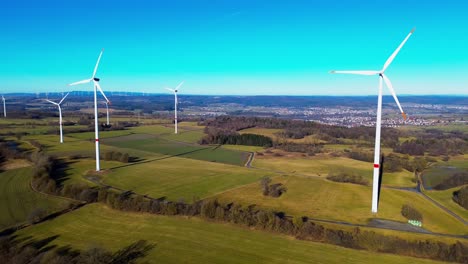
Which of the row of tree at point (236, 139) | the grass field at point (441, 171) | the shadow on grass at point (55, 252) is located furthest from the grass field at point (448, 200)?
the row of tree at point (236, 139)

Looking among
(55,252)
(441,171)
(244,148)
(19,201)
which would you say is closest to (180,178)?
(19,201)

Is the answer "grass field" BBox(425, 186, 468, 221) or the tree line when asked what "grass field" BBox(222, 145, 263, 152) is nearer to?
"grass field" BBox(425, 186, 468, 221)

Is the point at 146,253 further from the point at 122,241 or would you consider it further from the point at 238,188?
the point at 238,188

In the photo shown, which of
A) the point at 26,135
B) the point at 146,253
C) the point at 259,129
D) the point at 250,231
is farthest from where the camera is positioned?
the point at 259,129

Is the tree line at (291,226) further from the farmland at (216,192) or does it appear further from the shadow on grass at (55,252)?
the shadow on grass at (55,252)

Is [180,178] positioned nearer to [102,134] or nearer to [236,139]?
[236,139]

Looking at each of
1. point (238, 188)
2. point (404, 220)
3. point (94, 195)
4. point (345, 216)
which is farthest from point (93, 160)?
point (404, 220)
